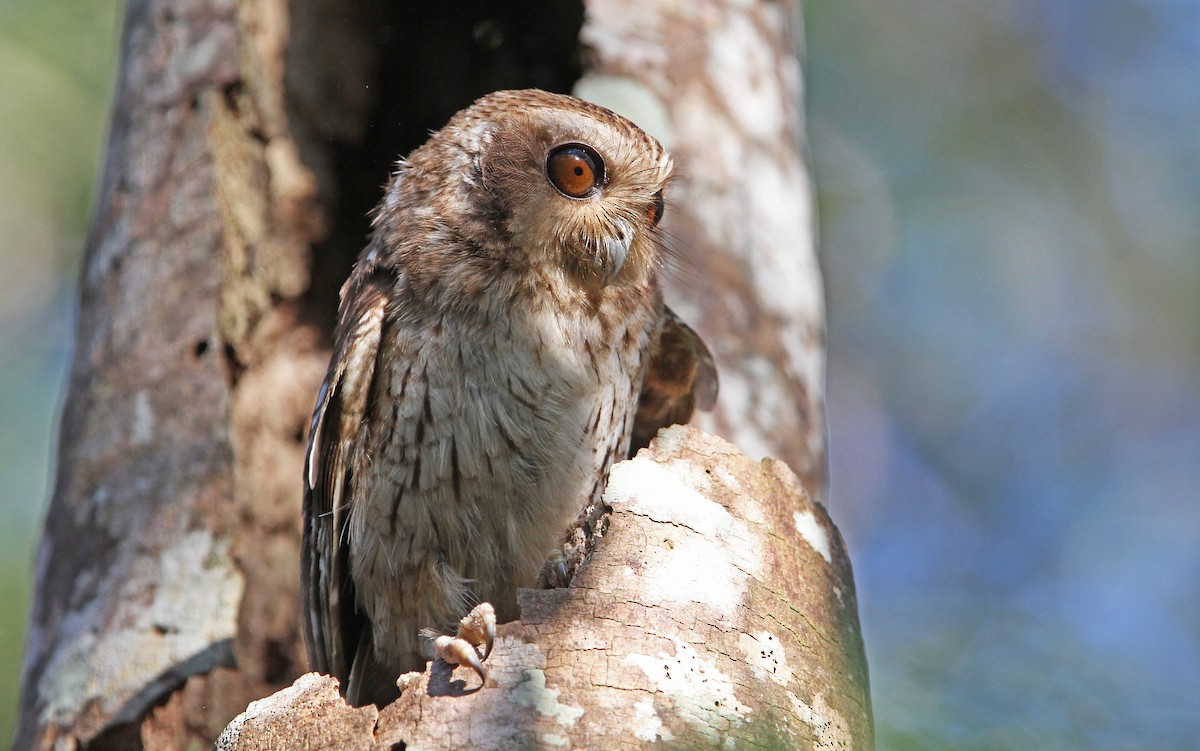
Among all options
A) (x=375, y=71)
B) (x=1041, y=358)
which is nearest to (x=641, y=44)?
(x=375, y=71)

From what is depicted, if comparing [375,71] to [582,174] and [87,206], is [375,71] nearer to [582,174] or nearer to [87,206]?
[582,174]

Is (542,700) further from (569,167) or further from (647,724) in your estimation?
(569,167)

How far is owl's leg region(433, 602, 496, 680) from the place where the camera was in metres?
1.90

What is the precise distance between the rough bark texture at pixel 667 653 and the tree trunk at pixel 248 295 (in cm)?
86

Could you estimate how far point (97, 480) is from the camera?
3061 millimetres

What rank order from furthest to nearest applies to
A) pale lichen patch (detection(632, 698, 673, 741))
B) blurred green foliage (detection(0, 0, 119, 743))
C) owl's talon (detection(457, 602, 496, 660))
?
blurred green foliage (detection(0, 0, 119, 743))
owl's talon (detection(457, 602, 496, 660))
pale lichen patch (detection(632, 698, 673, 741))

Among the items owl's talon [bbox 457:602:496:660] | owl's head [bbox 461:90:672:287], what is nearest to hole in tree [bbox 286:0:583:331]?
owl's head [bbox 461:90:672:287]

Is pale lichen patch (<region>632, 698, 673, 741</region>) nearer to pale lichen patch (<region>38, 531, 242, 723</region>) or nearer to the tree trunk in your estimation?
the tree trunk

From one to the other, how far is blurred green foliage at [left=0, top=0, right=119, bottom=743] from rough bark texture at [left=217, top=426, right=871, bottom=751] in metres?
4.59

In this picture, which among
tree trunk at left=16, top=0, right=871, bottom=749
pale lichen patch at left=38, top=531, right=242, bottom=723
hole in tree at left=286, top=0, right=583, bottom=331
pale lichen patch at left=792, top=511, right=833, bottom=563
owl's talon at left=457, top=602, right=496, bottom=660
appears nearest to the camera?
owl's talon at left=457, top=602, right=496, bottom=660

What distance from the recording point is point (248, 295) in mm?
3277

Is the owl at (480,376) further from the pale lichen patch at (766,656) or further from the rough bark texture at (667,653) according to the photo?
the pale lichen patch at (766,656)

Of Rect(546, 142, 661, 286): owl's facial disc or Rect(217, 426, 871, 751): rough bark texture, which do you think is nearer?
Rect(217, 426, 871, 751): rough bark texture

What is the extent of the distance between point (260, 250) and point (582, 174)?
1044mm
